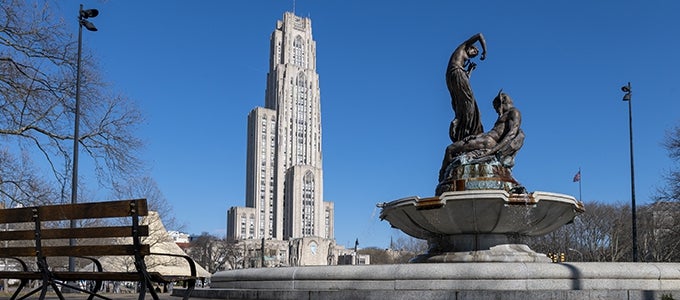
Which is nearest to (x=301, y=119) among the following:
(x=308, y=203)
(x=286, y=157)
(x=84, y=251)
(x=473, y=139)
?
(x=286, y=157)

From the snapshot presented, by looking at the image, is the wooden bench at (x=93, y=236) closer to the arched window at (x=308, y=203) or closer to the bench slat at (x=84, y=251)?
the bench slat at (x=84, y=251)

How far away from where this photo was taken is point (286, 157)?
16650 centimetres

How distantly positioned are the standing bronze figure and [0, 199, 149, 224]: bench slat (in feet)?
33.2

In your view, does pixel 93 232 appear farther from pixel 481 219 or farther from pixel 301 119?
pixel 301 119

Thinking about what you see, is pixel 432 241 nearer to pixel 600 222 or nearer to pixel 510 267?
pixel 510 267

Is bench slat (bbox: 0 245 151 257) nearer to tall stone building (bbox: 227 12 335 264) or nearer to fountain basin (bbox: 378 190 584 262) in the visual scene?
fountain basin (bbox: 378 190 584 262)

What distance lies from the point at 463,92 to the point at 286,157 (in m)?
152

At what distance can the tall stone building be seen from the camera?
16325cm

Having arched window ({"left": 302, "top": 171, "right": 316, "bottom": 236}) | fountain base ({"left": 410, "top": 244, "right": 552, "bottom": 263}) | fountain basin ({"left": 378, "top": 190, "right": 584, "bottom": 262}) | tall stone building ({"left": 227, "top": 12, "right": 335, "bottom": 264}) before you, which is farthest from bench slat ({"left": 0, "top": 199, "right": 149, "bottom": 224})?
arched window ({"left": 302, "top": 171, "right": 316, "bottom": 236})

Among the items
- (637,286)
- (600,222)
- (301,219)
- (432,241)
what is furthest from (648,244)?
(301,219)

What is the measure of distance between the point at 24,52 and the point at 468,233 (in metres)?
9.13

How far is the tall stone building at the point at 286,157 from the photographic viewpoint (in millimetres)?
163250

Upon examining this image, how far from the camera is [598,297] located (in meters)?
8.70

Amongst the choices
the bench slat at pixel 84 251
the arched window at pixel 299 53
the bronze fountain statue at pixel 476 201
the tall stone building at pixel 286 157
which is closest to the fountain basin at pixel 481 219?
the bronze fountain statue at pixel 476 201
